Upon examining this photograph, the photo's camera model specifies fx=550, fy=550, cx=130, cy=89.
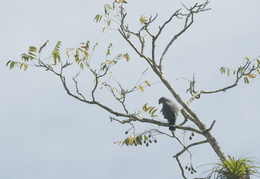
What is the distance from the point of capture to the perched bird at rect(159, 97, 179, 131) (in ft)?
54.3

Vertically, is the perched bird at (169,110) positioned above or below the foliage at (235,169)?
above

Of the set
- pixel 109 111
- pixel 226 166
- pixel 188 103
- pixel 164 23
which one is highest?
pixel 164 23

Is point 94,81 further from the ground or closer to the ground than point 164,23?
closer to the ground

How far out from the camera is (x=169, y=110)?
17.2m

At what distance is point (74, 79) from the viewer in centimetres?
1388

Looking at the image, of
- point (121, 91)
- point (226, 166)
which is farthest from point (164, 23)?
point (226, 166)

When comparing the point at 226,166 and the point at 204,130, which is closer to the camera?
the point at 226,166

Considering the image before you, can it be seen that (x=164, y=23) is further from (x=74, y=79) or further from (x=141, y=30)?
(x=74, y=79)

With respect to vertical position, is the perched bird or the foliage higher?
the perched bird

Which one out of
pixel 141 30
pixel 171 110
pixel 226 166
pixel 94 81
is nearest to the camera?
pixel 226 166

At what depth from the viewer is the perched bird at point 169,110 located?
16562mm

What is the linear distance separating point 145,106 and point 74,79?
1.92 m

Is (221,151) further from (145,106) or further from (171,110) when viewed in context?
(171,110)

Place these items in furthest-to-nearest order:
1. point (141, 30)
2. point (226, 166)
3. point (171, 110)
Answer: point (171, 110)
point (141, 30)
point (226, 166)
